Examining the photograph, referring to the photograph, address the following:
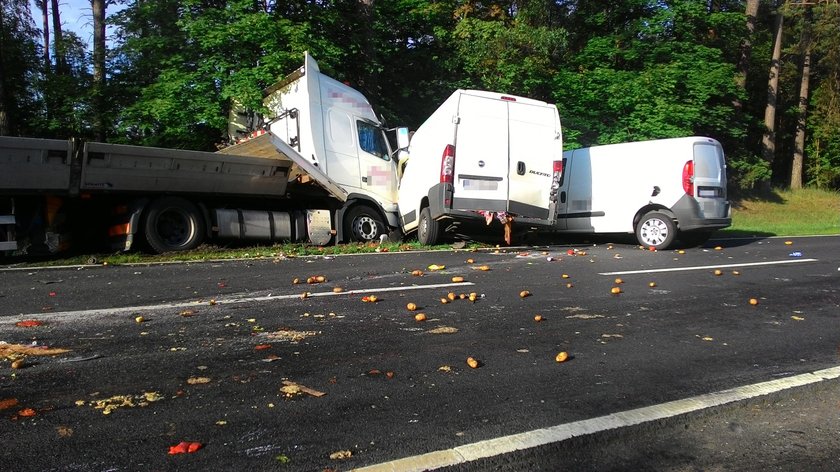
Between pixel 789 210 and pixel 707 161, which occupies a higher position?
pixel 707 161

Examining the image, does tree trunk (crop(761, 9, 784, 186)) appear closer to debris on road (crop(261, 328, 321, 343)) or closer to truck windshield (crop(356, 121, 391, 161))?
truck windshield (crop(356, 121, 391, 161))

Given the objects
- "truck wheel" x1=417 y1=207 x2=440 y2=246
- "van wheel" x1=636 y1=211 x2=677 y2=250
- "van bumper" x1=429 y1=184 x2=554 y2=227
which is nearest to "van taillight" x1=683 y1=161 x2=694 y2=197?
"van wheel" x1=636 y1=211 x2=677 y2=250

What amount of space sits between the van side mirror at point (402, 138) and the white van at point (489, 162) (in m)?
1.00

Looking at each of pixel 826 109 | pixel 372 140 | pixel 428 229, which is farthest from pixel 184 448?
pixel 826 109

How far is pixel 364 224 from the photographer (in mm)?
12789

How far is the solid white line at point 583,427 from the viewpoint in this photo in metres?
2.76

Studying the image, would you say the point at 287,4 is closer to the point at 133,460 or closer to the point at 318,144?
the point at 318,144

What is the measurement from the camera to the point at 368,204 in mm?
12953

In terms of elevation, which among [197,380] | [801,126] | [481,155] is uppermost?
[801,126]

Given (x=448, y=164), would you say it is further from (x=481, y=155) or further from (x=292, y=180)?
(x=292, y=180)

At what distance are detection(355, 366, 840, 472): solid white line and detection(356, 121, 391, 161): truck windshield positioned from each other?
1006 centimetres

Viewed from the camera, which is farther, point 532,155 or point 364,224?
point 364,224

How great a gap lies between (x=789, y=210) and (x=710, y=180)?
18777 millimetres

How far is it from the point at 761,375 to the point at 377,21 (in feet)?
51.1
